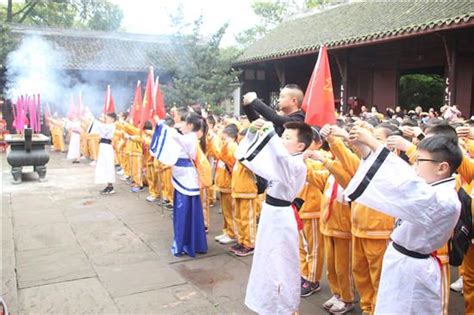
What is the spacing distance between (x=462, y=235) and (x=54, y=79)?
1826 cm

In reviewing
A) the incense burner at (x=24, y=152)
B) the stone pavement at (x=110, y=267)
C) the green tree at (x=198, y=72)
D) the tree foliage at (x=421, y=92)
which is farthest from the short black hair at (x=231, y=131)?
the tree foliage at (x=421, y=92)

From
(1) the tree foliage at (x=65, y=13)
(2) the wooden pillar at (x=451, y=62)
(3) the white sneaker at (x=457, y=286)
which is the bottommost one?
(3) the white sneaker at (x=457, y=286)

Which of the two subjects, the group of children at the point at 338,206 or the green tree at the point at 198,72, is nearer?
the group of children at the point at 338,206

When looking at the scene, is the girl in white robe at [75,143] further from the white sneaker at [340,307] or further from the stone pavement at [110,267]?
the white sneaker at [340,307]

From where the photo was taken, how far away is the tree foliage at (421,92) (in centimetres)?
1833

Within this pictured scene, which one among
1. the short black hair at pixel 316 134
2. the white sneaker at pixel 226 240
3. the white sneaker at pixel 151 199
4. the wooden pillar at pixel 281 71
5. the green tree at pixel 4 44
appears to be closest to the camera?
the short black hair at pixel 316 134

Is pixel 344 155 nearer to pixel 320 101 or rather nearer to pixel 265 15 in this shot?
pixel 320 101

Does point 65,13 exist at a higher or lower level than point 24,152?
higher

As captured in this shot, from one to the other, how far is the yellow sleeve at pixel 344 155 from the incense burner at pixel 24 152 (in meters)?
8.96

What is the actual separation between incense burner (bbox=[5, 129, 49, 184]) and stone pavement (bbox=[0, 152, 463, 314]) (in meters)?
2.34

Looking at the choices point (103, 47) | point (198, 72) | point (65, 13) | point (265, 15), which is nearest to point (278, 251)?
point (198, 72)

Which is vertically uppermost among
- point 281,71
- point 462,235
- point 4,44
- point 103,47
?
point 103,47

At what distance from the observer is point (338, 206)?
12.4ft

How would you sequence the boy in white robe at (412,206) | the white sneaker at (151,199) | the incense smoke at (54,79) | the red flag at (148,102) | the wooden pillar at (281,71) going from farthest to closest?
the incense smoke at (54,79) → the wooden pillar at (281,71) → the white sneaker at (151,199) → the red flag at (148,102) → the boy in white robe at (412,206)
